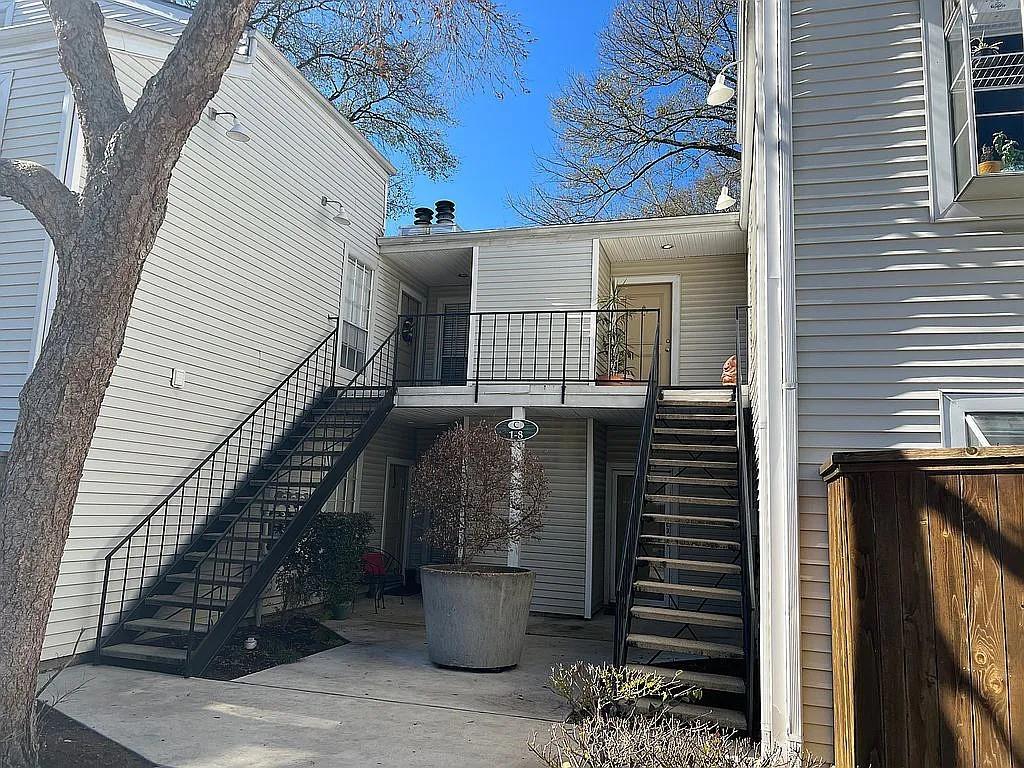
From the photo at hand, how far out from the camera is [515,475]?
6820mm

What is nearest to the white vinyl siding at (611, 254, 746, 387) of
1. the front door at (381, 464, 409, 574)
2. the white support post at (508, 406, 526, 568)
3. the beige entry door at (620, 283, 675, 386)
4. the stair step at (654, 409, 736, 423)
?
the beige entry door at (620, 283, 675, 386)

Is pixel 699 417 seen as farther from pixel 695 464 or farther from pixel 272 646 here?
pixel 272 646

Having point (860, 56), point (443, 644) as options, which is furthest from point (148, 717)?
point (860, 56)

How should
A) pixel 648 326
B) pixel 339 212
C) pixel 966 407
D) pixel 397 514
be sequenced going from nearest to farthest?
pixel 966 407 → pixel 339 212 → pixel 648 326 → pixel 397 514

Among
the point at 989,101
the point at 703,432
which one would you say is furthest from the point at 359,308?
the point at 989,101

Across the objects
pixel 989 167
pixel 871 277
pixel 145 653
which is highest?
pixel 989 167

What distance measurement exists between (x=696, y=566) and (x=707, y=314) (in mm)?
5276

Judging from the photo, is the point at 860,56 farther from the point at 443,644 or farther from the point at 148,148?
the point at 443,644

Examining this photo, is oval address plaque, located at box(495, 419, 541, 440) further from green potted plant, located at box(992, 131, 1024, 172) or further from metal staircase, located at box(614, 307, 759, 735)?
green potted plant, located at box(992, 131, 1024, 172)

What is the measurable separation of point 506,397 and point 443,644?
11.1ft

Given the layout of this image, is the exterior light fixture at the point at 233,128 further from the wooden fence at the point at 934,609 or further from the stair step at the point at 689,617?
the wooden fence at the point at 934,609

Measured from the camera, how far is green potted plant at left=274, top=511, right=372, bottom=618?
294 inches

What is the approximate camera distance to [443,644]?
6203 mm

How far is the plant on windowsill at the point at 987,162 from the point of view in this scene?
3771mm
